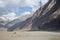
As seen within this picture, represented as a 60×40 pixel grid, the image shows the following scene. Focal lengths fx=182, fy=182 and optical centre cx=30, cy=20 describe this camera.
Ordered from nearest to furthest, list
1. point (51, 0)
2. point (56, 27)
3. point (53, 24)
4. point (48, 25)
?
1. point (56, 27)
2. point (53, 24)
3. point (48, 25)
4. point (51, 0)

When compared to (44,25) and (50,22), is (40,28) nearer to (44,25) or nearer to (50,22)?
(44,25)

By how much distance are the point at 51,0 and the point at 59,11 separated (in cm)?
4559

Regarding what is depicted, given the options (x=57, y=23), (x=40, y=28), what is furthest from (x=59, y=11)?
(x=40, y=28)

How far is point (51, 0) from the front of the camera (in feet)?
583

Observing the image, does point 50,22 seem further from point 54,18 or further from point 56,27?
point 56,27

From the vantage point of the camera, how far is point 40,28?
5974 inches

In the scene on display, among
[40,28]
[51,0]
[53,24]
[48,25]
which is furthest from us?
[51,0]

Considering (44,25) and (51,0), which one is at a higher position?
(51,0)

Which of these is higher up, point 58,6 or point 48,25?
point 58,6

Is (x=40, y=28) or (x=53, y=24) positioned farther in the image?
(x=40, y=28)

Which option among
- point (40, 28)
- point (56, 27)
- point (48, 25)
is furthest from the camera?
point (40, 28)

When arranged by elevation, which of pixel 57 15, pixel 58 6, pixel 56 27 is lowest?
pixel 56 27

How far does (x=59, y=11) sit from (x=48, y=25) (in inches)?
528

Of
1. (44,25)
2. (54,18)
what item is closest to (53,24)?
(54,18)
